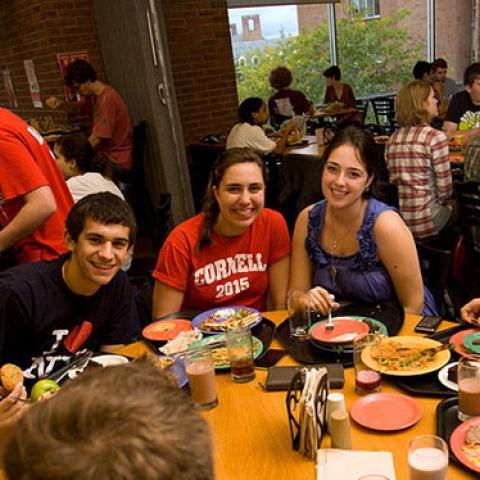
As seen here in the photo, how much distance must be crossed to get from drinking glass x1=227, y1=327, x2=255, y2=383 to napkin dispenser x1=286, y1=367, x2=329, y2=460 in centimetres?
29

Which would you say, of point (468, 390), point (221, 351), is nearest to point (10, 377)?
point (221, 351)

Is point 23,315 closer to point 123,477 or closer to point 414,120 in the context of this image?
point 123,477

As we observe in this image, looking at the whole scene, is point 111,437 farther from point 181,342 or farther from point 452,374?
point 181,342

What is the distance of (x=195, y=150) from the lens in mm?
6203

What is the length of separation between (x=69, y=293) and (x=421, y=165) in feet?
8.19

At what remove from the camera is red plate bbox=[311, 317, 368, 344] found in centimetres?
180

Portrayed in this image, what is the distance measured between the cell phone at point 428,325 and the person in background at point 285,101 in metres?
6.37

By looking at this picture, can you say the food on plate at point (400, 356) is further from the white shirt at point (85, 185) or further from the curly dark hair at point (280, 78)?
the curly dark hair at point (280, 78)

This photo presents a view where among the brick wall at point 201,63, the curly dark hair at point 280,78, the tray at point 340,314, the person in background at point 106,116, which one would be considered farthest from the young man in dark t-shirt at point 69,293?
the curly dark hair at point 280,78

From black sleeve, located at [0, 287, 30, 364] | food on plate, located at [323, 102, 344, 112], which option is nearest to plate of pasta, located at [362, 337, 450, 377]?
black sleeve, located at [0, 287, 30, 364]

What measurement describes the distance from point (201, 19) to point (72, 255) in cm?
525

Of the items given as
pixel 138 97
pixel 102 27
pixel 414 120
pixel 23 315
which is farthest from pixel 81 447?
pixel 102 27

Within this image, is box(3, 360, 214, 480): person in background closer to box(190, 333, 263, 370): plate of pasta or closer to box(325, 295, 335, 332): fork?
box(190, 333, 263, 370): plate of pasta

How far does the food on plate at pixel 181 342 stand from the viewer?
1873 mm
